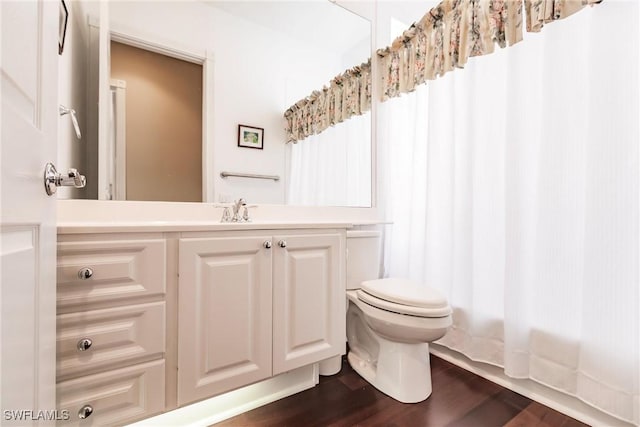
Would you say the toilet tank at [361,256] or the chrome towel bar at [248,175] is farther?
the toilet tank at [361,256]

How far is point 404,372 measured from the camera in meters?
1.38

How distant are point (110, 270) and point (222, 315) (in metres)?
0.40

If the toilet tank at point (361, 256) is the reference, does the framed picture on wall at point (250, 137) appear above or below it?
above

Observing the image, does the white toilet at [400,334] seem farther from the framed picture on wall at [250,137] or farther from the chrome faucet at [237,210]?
the framed picture on wall at [250,137]

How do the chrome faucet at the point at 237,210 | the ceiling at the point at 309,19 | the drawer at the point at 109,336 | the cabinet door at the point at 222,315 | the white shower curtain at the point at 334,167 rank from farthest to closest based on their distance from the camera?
the white shower curtain at the point at 334,167 < the ceiling at the point at 309,19 < the chrome faucet at the point at 237,210 < the cabinet door at the point at 222,315 < the drawer at the point at 109,336

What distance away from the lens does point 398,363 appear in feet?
4.56

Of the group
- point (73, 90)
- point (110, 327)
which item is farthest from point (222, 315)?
point (73, 90)

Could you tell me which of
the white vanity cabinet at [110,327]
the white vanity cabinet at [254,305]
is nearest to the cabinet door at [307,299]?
the white vanity cabinet at [254,305]

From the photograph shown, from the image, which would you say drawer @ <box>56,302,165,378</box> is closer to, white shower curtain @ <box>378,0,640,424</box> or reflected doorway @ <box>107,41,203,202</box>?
reflected doorway @ <box>107,41,203,202</box>

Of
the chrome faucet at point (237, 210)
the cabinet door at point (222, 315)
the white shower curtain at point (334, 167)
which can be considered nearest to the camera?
the cabinet door at point (222, 315)

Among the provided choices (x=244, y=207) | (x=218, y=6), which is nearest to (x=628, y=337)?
(x=244, y=207)

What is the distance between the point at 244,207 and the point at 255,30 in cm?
101

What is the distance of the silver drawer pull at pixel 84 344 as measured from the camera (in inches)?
34.3

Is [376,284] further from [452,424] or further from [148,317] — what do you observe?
[148,317]
